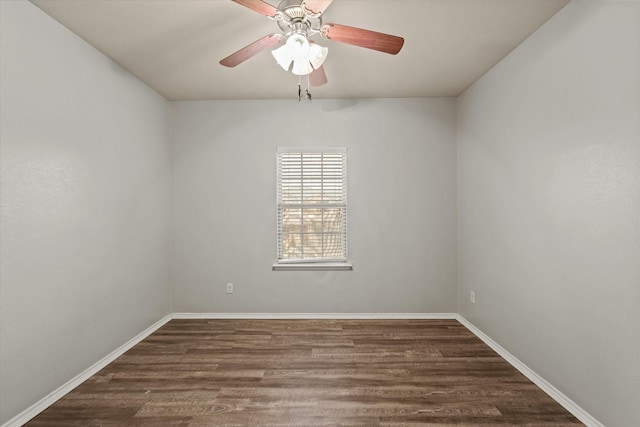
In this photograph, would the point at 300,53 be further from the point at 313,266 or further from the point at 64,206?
the point at 313,266

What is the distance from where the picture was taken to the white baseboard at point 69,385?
2124 millimetres

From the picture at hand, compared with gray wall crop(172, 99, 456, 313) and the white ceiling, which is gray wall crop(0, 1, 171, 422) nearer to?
the white ceiling

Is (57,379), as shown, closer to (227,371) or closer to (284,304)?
(227,371)

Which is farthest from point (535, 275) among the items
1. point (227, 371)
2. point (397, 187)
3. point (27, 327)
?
point (27, 327)

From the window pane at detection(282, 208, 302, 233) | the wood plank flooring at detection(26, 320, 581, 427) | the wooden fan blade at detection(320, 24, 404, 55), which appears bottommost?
the wood plank flooring at detection(26, 320, 581, 427)

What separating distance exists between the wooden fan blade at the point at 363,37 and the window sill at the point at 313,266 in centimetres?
256

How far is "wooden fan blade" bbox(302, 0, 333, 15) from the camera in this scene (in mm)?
1809

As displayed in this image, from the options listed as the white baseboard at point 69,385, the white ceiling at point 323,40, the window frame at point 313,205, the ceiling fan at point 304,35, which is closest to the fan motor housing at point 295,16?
the ceiling fan at point 304,35

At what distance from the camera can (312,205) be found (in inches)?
165

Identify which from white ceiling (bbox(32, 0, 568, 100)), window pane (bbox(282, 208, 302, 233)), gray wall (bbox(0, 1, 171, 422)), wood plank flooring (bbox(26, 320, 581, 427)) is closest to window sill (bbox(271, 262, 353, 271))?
window pane (bbox(282, 208, 302, 233))

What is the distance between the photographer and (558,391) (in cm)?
237

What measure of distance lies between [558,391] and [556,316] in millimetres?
497

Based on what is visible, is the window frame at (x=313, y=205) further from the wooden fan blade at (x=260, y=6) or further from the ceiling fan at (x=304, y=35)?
the wooden fan blade at (x=260, y=6)

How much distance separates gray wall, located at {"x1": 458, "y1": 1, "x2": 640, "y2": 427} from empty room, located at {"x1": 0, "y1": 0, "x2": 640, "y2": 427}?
0.02 metres
